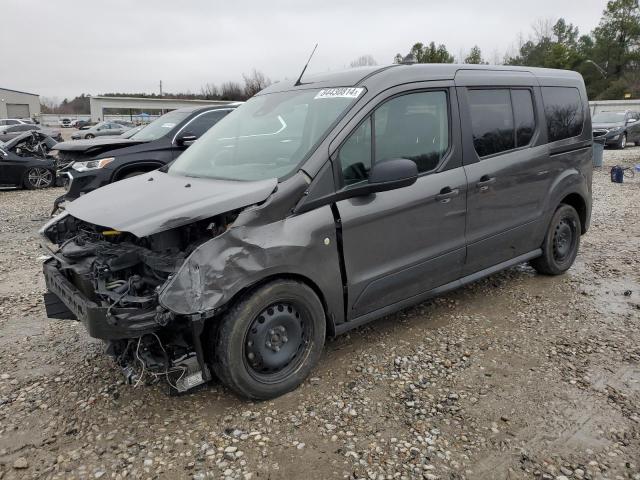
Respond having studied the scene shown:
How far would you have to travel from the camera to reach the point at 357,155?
3.47 m

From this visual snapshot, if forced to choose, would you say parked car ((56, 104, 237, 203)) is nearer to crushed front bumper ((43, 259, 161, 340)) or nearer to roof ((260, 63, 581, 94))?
roof ((260, 63, 581, 94))

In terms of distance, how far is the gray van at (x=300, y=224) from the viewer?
9.68ft

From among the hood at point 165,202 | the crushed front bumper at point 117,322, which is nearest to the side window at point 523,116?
the hood at point 165,202

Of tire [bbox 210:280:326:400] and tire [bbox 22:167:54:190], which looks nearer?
tire [bbox 210:280:326:400]

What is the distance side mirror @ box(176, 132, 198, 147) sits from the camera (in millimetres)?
8047

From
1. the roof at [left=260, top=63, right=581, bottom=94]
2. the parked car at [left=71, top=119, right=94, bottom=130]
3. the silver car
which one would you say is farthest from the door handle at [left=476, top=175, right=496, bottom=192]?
the parked car at [left=71, top=119, right=94, bottom=130]

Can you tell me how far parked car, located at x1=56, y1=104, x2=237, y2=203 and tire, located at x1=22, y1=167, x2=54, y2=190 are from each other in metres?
5.13

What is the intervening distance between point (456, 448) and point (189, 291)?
66.4 inches

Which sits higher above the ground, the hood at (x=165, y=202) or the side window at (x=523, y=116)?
the side window at (x=523, y=116)

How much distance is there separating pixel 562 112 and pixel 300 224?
3.38 meters

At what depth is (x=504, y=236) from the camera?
15.0ft

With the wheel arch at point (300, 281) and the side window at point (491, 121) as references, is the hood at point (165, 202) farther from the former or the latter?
the side window at point (491, 121)

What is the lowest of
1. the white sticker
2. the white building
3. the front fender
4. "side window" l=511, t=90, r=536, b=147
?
the front fender

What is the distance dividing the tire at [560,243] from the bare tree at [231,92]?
2284 inches
